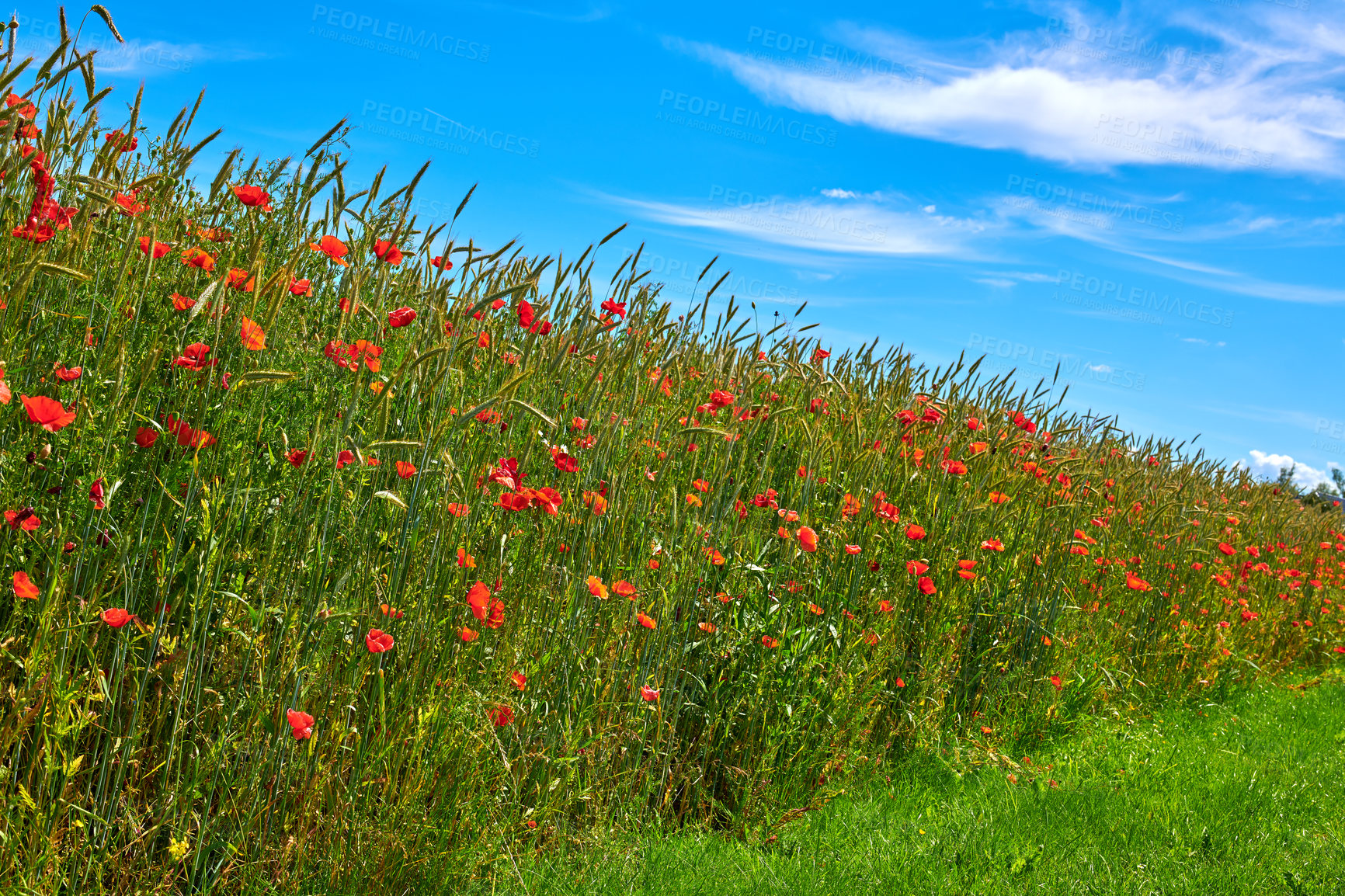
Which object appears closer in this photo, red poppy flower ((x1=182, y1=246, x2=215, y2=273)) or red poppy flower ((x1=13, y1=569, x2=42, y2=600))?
red poppy flower ((x1=13, y1=569, x2=42, y2=600))

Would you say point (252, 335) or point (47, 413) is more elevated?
point (252, 335)

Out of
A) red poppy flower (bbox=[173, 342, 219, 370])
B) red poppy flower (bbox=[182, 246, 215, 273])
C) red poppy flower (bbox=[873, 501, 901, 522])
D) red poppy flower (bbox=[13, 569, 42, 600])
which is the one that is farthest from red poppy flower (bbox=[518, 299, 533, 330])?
red poppy flower (bbox=[873, 501, 901, 522])

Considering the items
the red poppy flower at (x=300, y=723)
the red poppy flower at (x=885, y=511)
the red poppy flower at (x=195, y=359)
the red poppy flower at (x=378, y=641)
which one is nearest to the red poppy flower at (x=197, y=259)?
the red poppy flower at (x=195, y=359)

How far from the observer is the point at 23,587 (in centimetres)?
174

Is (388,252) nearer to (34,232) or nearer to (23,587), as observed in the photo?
(34,232)

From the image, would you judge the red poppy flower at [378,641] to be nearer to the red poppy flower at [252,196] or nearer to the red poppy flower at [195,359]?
the red poppy flower at [195,359]

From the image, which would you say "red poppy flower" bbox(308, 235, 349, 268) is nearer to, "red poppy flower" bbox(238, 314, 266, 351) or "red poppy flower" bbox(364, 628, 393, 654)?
"red poppy flower" bbox(238, 314, 266, 351)

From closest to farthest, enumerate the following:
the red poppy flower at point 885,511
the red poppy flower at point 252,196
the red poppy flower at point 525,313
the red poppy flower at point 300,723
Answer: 1. the red poppy flower at point 300,723
2. the red poppy flower at point 252,196
3. the red poppy flower at point 525,313
4. the red poppy flower at point 885,511

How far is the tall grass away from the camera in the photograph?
1900mm

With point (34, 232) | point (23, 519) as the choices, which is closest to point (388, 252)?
point (34, 232)

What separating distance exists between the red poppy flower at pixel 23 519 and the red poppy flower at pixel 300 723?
0.66 meters

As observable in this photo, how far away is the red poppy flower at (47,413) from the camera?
5.60 ft

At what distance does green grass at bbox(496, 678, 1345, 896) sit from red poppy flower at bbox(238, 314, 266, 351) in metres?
1.53

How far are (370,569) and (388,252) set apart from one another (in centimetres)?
88
